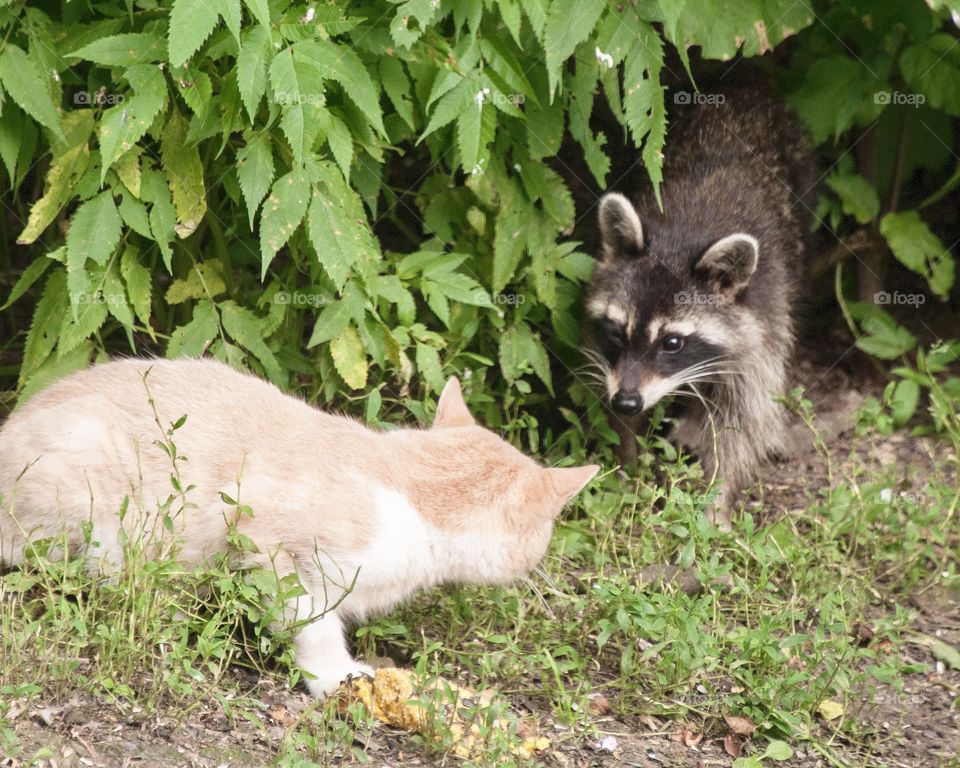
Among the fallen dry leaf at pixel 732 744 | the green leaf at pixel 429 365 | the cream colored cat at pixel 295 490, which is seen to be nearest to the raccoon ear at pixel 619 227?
the green leaf at pixel 429 365

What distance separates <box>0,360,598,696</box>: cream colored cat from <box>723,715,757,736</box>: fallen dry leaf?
91cm

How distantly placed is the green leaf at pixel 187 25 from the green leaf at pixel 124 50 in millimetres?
523

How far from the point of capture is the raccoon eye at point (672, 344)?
247 inches

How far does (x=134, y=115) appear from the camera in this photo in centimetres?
456

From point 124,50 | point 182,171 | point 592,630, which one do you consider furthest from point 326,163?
point 592,630

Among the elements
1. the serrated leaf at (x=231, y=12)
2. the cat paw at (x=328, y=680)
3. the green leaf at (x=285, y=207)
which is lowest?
the cat paw at (x=328, y=680)

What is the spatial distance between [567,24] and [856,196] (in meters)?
3.21

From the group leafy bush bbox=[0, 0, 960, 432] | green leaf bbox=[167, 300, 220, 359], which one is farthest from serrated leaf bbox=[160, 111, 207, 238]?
green leaf bbox=[167, 300, 220, 359]

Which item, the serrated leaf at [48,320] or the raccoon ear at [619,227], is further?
the raccoon ear at [619,227]

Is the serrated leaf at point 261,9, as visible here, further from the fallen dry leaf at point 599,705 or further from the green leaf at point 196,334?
the fallen dry leaf at point 599,705

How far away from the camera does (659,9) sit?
4.96m

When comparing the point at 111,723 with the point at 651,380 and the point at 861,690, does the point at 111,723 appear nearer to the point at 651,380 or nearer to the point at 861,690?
the point at 861,690

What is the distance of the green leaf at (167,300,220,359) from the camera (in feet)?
17.6

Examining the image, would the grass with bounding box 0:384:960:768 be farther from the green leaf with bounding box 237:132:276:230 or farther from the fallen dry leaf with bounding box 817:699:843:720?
the green leaf with bounding box 237:132:276:230
